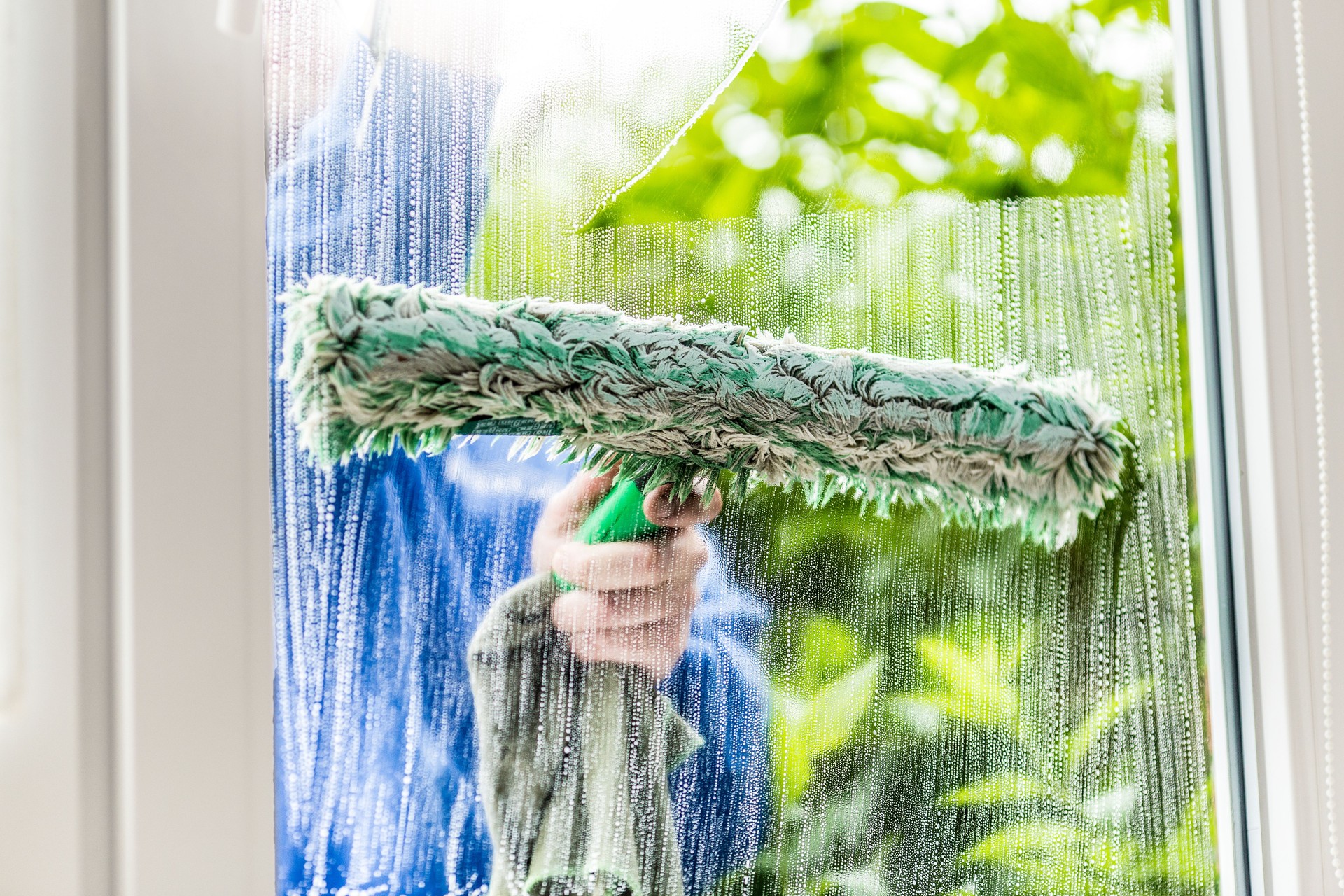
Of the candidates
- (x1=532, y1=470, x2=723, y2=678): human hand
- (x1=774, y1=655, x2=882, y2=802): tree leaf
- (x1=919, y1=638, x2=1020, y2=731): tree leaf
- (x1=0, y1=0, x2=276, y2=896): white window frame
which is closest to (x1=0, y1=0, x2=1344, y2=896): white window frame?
(x1=0, y1=0, x2=276, y2=896): white window frame

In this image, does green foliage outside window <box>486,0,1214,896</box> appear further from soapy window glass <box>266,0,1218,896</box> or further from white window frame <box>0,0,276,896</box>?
white window frame <box>0,0,276,896</box>

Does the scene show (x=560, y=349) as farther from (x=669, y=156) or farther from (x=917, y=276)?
(x=917, y=276)

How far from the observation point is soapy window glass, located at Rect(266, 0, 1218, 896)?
43cm

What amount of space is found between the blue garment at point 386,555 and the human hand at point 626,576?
0.02 meters

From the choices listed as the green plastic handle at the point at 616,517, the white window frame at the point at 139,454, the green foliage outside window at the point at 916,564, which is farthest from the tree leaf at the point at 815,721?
the white window frame at the point at 139,454

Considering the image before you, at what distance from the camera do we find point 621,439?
45 centimetres

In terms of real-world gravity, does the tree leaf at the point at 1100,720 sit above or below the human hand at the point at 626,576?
below

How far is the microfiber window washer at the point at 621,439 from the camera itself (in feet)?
1.27

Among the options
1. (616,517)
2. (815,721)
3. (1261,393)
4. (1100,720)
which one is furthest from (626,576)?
(1261,393)

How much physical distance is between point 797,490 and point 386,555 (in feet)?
0.77

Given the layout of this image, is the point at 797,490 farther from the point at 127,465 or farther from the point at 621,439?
the point at 127,465

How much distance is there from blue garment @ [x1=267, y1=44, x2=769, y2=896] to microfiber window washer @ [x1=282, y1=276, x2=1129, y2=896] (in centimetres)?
2

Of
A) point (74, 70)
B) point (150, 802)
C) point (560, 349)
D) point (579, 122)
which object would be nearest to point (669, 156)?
point (579, 122)

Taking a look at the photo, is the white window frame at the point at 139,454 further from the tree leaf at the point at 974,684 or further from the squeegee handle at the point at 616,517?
the tree leaf at the point at 974,684
